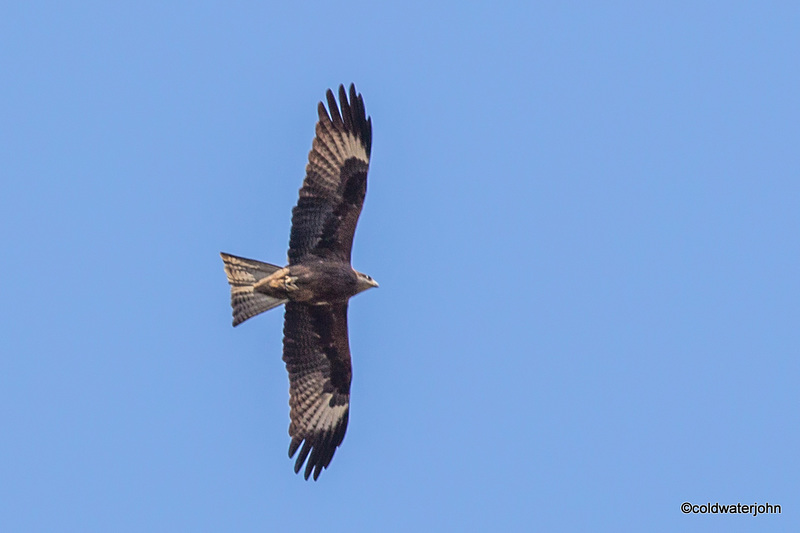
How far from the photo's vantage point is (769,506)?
1603 centimetres

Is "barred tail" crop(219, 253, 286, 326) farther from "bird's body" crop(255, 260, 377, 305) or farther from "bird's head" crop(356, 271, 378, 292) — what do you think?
"bird's head" crop(356, 271, 378, 292)

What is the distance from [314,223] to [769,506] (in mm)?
6306

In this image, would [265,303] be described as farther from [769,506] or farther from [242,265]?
[769,506]

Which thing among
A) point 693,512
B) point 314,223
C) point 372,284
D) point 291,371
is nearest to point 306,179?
point 314,223

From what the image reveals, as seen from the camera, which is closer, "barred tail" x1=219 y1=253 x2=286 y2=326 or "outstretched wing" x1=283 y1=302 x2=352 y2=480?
"barred tail" x1=219 y1=253 x2=286 y2=326

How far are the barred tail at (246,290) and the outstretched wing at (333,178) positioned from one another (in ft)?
1.56

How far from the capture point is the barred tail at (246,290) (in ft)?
49.8

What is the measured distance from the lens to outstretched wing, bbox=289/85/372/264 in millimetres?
14922

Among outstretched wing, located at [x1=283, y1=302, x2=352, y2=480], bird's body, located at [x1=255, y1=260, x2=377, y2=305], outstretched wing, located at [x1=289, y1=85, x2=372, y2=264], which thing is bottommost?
outstretched wing, located at [x1=283, y1=302, x2=352, y2=480]

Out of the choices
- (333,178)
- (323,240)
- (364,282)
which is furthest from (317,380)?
(333,178)

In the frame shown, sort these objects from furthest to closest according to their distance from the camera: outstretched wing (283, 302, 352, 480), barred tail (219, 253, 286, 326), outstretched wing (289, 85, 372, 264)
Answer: outstretched wing (283, 302, 352, 480), barred tail (219, 253, 286, 326), outstretched wing (289, 85, 372, 264)

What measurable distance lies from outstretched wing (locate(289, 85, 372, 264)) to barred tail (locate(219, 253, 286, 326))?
475 mm

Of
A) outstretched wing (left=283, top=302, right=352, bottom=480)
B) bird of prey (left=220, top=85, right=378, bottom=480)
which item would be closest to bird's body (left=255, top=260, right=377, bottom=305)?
bird of prey (left=220, top=85, right=378, bottom=480)

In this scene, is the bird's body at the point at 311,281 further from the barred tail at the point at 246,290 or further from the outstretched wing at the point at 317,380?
the outstretched wing at the point at 317,380
